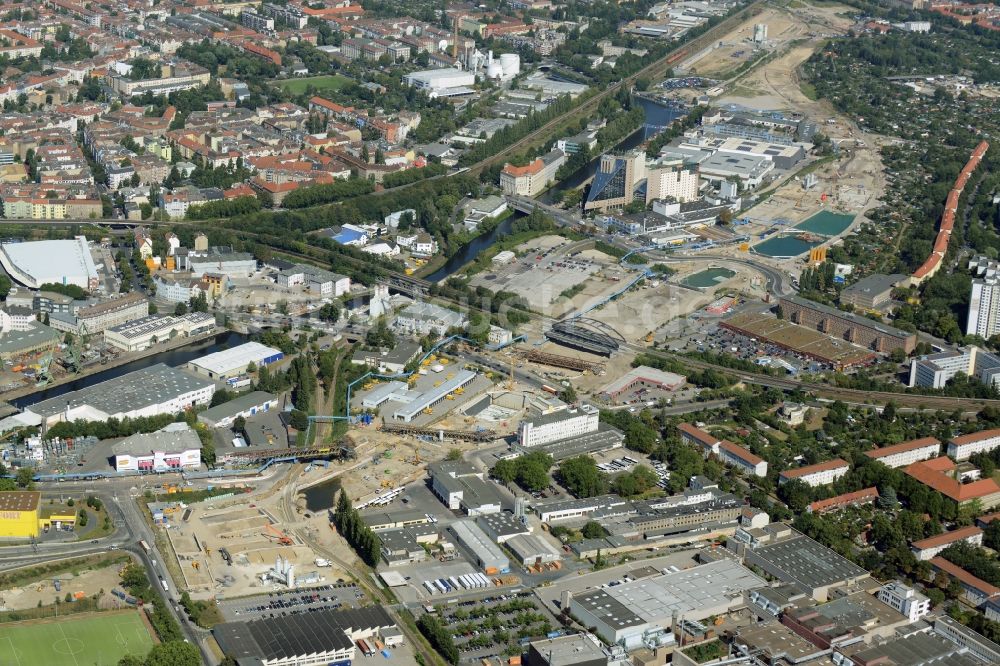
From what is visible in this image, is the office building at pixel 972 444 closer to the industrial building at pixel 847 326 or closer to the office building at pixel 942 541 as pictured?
the office building at pixel 942 541

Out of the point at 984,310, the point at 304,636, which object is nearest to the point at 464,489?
the point at 304,636

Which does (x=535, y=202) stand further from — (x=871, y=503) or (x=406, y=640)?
(x=406, y=640)

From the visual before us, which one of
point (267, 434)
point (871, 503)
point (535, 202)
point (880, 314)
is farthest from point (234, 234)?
point (871, 503)

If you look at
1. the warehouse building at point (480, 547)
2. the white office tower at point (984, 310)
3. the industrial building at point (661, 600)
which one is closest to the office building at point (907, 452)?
the industrial building at point (661, 600)

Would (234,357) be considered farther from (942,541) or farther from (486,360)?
(942,541)

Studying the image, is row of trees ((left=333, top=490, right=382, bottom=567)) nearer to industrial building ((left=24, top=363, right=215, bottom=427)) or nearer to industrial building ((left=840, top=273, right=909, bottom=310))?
industrial building ((left=24, top=363, right=215, bottom=427))

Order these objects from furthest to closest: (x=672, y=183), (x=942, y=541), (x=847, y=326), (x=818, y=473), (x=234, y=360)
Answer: (x=672, y=183), (x=847, y=326), (x=234, y=360), (x=818, y=473), (x=942, y=541)

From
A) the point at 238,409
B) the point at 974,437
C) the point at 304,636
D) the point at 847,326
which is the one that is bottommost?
the point at 238,409

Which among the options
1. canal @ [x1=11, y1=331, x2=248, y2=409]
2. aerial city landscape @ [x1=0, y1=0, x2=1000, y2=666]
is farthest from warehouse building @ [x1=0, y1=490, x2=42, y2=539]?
canal @ [x1=11, y1=331, x2=248, y2=409]
